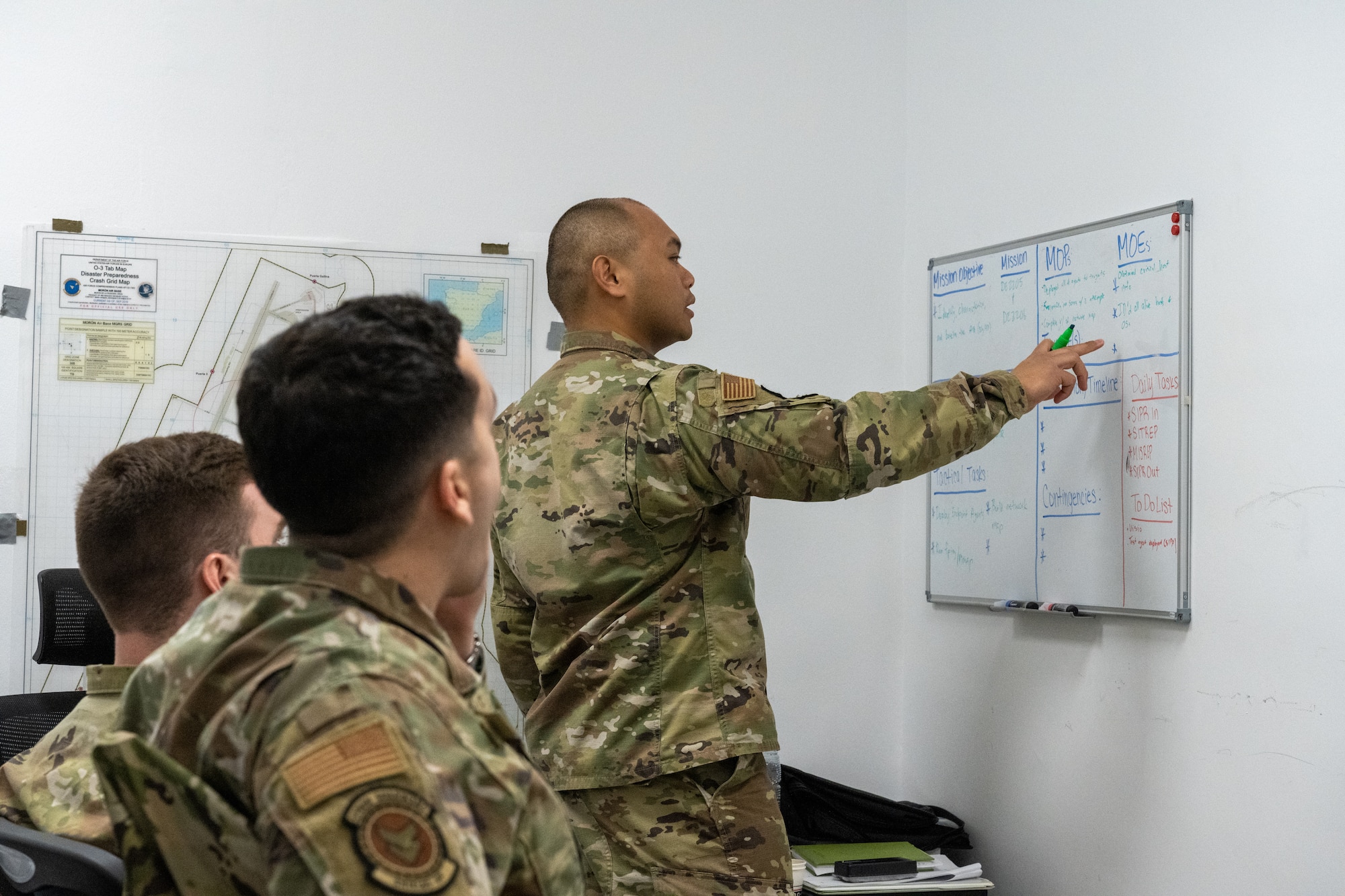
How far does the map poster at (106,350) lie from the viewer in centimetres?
279

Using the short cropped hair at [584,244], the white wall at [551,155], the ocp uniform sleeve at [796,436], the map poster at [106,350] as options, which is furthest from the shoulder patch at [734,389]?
the map poster at [106,350]

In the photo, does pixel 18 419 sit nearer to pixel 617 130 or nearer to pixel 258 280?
pixel 258 280

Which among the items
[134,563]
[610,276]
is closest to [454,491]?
[134,563]

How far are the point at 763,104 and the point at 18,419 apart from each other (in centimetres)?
201

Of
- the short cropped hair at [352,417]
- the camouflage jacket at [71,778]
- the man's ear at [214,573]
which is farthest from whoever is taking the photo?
the man's ear at [214,573]

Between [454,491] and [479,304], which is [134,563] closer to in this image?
[454,491]

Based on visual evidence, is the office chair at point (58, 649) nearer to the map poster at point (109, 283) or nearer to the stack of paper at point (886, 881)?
the map poster at point (109, 283)

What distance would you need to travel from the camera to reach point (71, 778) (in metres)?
1.36

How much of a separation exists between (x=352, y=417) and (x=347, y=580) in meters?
0.12

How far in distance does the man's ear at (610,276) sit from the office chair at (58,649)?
1.12 m

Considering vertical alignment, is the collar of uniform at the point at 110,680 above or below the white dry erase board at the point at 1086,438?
below

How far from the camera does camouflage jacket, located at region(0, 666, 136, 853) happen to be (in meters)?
1.34

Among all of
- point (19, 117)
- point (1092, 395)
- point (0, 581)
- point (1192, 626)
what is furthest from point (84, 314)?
point (1192, 626)

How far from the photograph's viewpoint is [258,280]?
2898 mm
